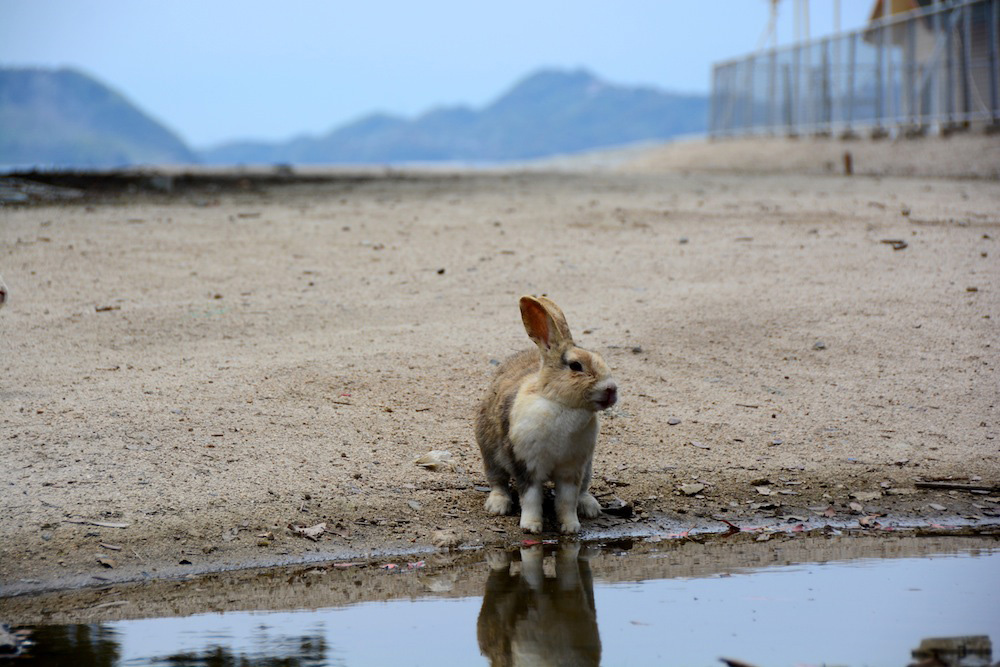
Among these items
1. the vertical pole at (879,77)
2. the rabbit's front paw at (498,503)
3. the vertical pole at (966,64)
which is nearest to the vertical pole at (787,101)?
the vertical pole at (879,77)

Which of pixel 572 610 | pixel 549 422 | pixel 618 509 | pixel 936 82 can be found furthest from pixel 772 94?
pixel 572 610

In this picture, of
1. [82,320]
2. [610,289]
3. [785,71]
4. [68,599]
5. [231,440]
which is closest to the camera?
[68,599]

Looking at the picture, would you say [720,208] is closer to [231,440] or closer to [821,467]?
[821,467]

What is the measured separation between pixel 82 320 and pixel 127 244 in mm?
2978

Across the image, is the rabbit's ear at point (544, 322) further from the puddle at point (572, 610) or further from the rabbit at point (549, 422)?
the puddle at point (572, 610)

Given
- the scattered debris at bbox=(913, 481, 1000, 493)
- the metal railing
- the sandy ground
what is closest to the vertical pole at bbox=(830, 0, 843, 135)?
the metal railing

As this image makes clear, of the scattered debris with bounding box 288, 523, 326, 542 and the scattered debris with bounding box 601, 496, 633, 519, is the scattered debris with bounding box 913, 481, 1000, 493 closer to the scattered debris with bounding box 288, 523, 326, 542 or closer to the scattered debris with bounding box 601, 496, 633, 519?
the scattered debris with bounding box 601, 496, 633, 519

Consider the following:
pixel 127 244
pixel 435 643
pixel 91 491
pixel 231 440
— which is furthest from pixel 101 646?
pixel 127 244

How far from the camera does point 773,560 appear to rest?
18.8ft

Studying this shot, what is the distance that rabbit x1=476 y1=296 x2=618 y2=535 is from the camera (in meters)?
5.82

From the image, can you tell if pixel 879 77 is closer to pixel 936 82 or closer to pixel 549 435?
pixel 936 82

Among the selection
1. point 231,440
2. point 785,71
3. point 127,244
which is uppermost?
point 785,71

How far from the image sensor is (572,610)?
16.6 ft

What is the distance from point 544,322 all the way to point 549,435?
1.88 feet
